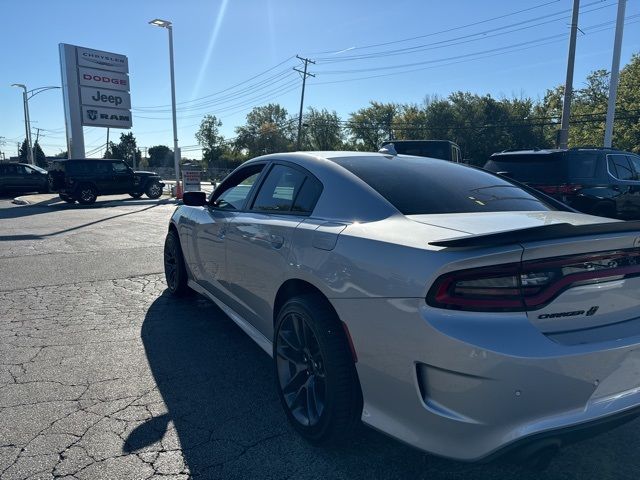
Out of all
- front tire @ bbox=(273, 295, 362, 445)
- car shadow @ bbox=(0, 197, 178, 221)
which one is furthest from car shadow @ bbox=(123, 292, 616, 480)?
car shadow @ bbox=(0, 197, 178, 221)

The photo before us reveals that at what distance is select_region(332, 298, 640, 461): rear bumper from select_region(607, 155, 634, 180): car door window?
22.8 ft

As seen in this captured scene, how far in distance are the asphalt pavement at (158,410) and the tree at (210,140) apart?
86.7 meters

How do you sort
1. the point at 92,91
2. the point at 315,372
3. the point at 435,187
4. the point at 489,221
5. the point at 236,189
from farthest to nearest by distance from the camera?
1. the point at 92,91
2. the point at 236,189
3. the point at 435,187
4. the point at 315,372
5. the point at 489,221

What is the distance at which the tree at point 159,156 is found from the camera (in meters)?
117

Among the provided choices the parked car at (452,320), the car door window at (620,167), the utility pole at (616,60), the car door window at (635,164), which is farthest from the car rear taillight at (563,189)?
the utility pole at (616,60)

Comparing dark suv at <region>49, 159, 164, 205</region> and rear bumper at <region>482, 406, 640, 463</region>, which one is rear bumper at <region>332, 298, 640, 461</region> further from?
dark suv at <region>49, 159, 164, 205</region>

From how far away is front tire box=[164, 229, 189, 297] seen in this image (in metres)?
5.00

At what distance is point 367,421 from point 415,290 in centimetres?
72

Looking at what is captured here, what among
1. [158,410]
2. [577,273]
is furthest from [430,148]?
[577,273]

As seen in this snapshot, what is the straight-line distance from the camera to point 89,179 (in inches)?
757

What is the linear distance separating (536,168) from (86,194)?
1771 cm

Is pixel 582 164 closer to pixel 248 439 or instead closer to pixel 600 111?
pixel 248 439

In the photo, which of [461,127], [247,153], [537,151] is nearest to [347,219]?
[537,151]

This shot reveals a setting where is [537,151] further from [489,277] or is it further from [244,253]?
[489,277]
